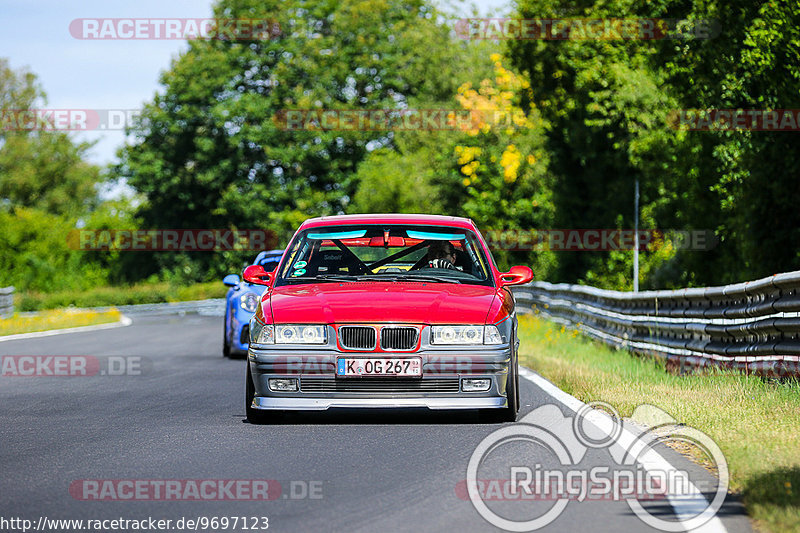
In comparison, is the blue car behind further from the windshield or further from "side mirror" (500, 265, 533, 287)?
"side mirror" (500, 265, 533, 287)

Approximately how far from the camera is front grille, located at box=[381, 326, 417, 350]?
8750mm

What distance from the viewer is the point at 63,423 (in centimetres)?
968

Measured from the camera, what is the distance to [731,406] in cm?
973

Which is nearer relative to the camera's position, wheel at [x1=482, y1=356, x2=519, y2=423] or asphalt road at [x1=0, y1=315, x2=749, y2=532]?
asphalt road at [x1=0, y1=315, x2=749, y2=532]

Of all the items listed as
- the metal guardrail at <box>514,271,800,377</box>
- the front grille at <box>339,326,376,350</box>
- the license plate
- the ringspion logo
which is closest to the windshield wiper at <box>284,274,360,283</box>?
the front grille at <box>339,326,376,350</box>

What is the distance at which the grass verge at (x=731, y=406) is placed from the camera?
6.18 meters

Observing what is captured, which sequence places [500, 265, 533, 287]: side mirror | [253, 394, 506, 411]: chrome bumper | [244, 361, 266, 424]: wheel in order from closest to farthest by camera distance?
[253, 394, 506, 411]: chrome bumper
[244, 361, 266, 424]: wheel
[500, 265, 533, 287]: side mirror

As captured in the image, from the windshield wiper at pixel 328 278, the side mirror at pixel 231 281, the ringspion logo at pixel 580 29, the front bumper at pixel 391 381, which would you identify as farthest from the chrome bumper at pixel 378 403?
the ringspion logo at pixel 580 29

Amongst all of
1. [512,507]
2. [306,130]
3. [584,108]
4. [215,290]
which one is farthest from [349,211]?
[512,507]

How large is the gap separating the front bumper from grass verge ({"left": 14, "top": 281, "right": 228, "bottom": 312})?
1863 inches

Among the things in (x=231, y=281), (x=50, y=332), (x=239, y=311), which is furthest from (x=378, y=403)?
(x=50, y=332)

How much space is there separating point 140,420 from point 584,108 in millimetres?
25087

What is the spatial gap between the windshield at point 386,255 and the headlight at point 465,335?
105cm

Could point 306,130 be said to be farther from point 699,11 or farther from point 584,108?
point 699,11
